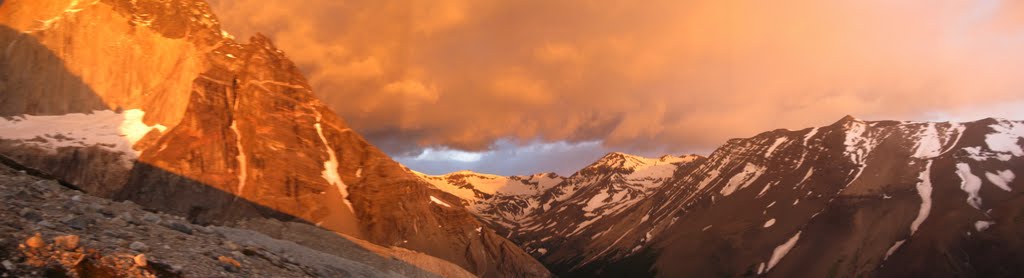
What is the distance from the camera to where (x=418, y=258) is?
15975 cm

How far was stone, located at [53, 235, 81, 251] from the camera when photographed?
19.9m

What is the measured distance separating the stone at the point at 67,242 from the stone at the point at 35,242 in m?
0.50

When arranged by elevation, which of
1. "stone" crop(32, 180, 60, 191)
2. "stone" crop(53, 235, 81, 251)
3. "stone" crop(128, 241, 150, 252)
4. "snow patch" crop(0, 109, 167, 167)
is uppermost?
"snow patch" crop(0, 109, 167, 167)

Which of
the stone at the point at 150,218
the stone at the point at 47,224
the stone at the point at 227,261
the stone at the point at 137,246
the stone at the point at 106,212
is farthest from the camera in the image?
the stone at the point at 150,218

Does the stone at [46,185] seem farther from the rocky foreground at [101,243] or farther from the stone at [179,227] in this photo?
the stone at [179,227]

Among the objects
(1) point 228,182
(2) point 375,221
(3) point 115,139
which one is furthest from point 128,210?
(3) point 115,139

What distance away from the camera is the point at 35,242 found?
62.2ft

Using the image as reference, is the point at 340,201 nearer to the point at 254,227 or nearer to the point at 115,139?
the point at 254,227

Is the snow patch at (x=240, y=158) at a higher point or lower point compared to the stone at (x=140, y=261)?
higher

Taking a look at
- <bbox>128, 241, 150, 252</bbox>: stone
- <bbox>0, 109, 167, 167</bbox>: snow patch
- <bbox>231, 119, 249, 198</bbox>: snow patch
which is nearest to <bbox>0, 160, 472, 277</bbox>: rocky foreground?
<bbox>128, 241, 150, 252</bbox>: stone

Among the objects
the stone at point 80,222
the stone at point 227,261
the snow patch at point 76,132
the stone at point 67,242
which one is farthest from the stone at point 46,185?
the snow patch at point 76,132

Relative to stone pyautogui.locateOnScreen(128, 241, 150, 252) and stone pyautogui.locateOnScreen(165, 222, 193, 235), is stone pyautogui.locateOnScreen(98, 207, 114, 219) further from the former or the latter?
stone pyautogui.locateOnScreen(128, 241, 150, 252)

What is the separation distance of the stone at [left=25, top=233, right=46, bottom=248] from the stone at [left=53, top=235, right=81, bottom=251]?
19.6 inches

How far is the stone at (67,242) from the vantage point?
19859mm
